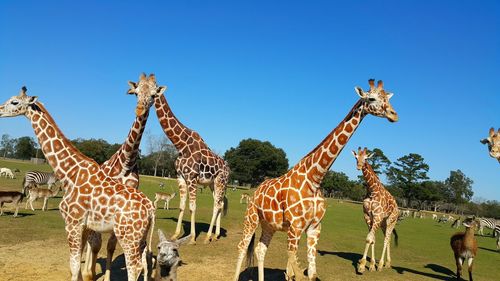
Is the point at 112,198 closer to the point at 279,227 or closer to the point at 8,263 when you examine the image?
the point at 279,227

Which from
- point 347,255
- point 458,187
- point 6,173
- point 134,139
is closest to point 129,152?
point 134,139

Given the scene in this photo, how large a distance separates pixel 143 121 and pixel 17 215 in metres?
11.3

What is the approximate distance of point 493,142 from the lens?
773 centimetres

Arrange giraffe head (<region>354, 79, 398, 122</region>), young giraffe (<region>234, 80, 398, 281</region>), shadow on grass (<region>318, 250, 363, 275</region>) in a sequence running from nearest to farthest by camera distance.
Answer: giraffe head (<region>354, 79, 398, 122</region>)
young giraffe (<region>234, 80, 398, 281</region>)
shadow on grass (<region>318, 250, 363, 275</region>)

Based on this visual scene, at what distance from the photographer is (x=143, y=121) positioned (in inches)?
367

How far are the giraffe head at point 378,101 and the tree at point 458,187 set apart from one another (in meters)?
90.5

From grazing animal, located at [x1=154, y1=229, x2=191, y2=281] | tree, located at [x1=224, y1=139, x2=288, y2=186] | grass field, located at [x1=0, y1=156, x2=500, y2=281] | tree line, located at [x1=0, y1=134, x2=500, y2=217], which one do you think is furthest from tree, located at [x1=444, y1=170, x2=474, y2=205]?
grazing animal, located at [x1=154, y1=229, x2=191, y2=281]

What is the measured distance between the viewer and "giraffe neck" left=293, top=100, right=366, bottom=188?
7.76m

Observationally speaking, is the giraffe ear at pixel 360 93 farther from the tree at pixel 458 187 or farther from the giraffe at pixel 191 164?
the tree at pixel 458 187

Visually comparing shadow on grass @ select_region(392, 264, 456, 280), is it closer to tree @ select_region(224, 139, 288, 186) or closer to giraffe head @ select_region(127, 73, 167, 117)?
giraffe head @ select_region(127, 73, 167, 117)

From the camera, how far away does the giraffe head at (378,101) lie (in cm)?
736

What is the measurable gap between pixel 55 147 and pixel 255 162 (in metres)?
69.4

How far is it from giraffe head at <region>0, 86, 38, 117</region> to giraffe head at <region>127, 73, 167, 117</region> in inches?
84.6

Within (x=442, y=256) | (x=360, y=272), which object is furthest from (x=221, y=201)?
(x=442, y=256)
